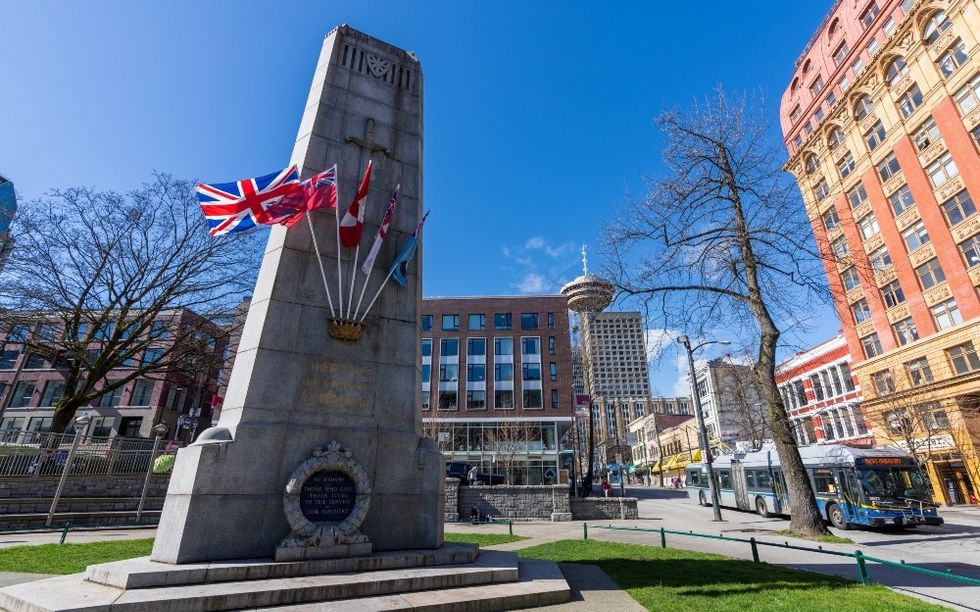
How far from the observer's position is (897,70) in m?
38.3

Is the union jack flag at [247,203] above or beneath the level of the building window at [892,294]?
beneath

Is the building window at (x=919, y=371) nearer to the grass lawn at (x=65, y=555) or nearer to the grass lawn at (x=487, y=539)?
the grass lawn at (x=487, y=539)

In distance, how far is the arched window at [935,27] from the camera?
3425cm

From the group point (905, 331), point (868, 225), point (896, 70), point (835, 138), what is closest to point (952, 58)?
point (896, 70)

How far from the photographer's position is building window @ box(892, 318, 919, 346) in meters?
35.7

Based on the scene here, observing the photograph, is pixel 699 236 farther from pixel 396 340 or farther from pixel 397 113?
pixel 396 340

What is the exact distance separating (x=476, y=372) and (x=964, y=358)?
41376mm

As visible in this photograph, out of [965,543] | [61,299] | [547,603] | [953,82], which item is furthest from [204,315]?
[953,82]

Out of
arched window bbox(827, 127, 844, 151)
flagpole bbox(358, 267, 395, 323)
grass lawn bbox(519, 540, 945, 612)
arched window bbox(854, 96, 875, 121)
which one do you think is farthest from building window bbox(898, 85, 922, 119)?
flagpole bbox(358, 267, 395, 323)

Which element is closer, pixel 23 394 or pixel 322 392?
pixel 322 392

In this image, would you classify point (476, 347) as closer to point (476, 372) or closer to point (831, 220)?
point (476, 372)

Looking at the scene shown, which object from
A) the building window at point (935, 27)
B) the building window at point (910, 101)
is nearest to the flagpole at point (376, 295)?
the building window at point (910, 101)

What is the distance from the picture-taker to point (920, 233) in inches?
1399

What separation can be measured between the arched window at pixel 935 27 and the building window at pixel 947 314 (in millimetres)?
20137
